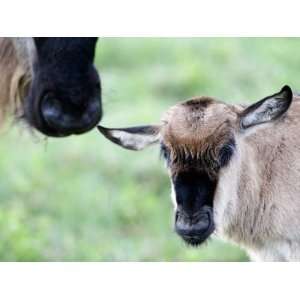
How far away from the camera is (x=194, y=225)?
4.43 meters

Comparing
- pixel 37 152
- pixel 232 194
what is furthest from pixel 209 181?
pixel 37 152

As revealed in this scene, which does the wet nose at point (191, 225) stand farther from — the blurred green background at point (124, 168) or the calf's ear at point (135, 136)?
the blurred green background at point (124, 168)

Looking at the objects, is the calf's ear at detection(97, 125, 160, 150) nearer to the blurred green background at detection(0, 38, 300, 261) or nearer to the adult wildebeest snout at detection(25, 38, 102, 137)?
the adult wildebeest snout at detection(25, 38, 102, 137)

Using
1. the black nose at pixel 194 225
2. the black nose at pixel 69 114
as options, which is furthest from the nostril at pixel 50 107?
the black nose at pixel 194 225

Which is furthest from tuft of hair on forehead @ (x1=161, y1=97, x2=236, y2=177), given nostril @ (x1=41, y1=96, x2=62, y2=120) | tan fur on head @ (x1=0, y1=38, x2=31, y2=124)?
tan fur on head @ (x1=0, y1=38, x2=31, y2=124)

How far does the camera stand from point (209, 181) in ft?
14.8

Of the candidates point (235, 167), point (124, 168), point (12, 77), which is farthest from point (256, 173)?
point (124, 168)

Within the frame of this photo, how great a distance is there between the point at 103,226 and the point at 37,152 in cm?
117

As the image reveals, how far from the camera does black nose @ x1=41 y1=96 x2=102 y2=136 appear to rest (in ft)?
15.4

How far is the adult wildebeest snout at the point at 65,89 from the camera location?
471cm

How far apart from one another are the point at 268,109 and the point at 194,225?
559 mm

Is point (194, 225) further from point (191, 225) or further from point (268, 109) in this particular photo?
point (268, 109)

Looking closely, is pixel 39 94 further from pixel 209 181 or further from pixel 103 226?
pixel 103 226
